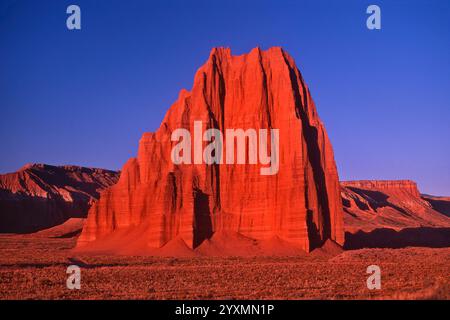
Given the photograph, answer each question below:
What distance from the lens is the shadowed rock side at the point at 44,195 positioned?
149 m

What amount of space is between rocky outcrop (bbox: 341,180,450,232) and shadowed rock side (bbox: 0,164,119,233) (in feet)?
204

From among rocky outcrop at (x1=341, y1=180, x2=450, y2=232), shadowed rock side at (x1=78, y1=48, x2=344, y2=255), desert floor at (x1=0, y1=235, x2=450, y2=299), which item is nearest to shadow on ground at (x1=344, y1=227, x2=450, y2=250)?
rocky outcrop at (x1=341, y1=180, x2=450, y2=232)

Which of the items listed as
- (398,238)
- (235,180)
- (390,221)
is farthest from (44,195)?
(235,180)

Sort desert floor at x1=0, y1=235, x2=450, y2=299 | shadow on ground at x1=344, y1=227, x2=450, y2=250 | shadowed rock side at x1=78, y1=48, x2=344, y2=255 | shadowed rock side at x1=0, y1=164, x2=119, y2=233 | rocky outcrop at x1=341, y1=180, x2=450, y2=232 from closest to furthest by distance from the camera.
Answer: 1. desert floor at x1=0, y1=235, x2=450, y2=299
2. shadowed rock side at x1=78, y1=48, x2=344, y2=255
3. shadow on ground at x1=344, y1=227, x2=450, y2=250
4. rocky outcrop at x1=341, y1=180, x2=450, y2=232
5. shadowed rock side at x1=0, y1=164, x2=119, y2=233

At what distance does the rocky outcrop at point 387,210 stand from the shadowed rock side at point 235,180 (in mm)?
47501

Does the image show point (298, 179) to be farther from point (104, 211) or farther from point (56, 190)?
point (56, 190)

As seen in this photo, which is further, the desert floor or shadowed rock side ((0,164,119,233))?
shadowed rock side ((0,164,119,233))

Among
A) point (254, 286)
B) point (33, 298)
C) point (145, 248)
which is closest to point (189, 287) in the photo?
point (254, 286)

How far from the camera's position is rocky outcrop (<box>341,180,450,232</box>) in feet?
432

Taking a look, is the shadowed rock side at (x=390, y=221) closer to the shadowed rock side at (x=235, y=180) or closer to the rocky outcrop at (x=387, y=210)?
the rocky outcrop at (x=387, y=210)

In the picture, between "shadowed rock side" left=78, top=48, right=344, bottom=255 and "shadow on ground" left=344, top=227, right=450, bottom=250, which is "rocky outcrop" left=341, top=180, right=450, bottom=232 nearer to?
"shadow on ground" left=344, top=227, right=450, bottom=250

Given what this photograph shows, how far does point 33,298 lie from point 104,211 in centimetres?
4769

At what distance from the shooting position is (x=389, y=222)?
450 ft

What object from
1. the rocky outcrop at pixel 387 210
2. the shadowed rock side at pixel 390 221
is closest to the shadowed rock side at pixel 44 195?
the rocky outcrop at pixel 387 210
